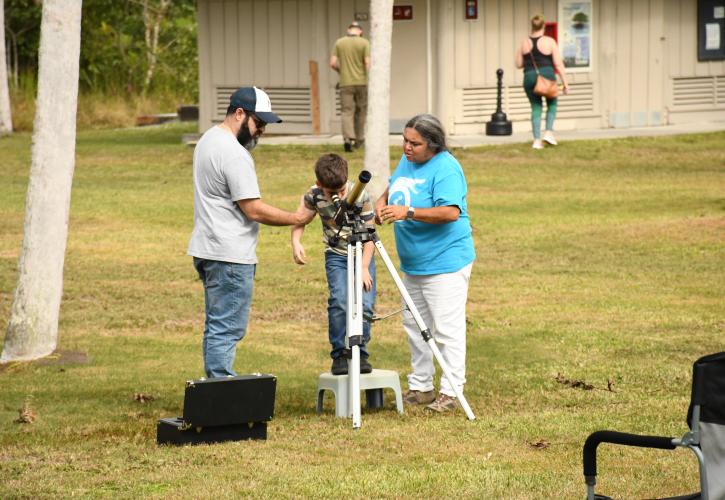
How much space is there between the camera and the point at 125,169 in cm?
2455

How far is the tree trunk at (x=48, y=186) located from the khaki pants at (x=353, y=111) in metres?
13.5

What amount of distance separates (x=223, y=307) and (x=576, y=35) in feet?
68.0

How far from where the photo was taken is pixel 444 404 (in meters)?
8.69

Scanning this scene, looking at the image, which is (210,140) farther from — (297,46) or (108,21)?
(108,21)

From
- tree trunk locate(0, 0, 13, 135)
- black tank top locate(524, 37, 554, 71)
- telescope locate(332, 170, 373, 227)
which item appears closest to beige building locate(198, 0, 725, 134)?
black tank top locate(524, 37, 554, 71)

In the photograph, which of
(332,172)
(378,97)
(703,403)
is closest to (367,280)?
(332,172)

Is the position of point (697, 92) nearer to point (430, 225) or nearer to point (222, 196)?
point (430, 225)

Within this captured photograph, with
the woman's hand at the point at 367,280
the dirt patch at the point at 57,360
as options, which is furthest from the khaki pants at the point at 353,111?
the woman's hand at the point at 367,280

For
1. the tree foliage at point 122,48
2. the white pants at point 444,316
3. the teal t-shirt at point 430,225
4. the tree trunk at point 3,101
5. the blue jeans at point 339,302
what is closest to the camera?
the teal t-shirt at point 430,225

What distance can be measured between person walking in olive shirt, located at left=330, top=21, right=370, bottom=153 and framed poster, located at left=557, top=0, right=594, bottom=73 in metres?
5.10

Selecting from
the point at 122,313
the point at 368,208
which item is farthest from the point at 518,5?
the point at 368,208

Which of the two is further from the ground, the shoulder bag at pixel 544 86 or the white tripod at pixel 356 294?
the shoulder bag at pixel 544 86

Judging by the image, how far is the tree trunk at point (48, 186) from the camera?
34.7 feet

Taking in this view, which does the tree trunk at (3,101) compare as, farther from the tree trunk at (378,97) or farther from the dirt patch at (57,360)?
the dirt patch at (57,360)
